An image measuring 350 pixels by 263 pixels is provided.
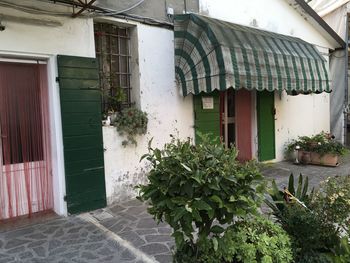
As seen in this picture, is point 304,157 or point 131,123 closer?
point 131,123

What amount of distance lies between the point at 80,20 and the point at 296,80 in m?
4.78

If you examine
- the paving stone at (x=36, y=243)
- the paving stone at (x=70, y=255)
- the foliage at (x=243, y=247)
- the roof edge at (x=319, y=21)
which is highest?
Result: the roof edge at (x=319, y=21)

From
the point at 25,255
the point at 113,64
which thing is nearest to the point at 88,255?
the point at 25,255

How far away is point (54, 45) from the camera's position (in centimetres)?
490

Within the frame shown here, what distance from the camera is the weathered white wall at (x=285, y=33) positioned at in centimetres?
751

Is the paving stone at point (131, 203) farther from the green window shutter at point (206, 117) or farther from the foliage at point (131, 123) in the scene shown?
the green window shutter at point (206, 117)

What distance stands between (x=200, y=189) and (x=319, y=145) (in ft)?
23.2

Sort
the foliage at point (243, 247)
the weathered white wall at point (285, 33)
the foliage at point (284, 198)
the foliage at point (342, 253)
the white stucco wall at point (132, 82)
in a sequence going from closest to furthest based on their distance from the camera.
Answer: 1. the foliage at point (243, 247)
2. the foliage at point (342, 253)
3. the foliage at point (284, 198)
4. the white stucco wall at point (132, 82)
5. the weathered white wall at point (285, 33)

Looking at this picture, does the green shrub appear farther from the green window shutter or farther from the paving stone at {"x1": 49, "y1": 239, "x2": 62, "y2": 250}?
the green window shutter

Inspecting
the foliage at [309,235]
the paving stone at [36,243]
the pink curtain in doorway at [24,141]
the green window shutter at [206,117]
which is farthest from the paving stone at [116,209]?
the foliage at [309,235]

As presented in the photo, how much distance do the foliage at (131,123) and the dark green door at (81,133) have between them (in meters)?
0.43

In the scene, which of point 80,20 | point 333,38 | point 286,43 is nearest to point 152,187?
point 80,20

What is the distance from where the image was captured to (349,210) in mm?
3082

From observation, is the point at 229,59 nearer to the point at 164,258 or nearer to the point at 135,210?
the point at 135,210
